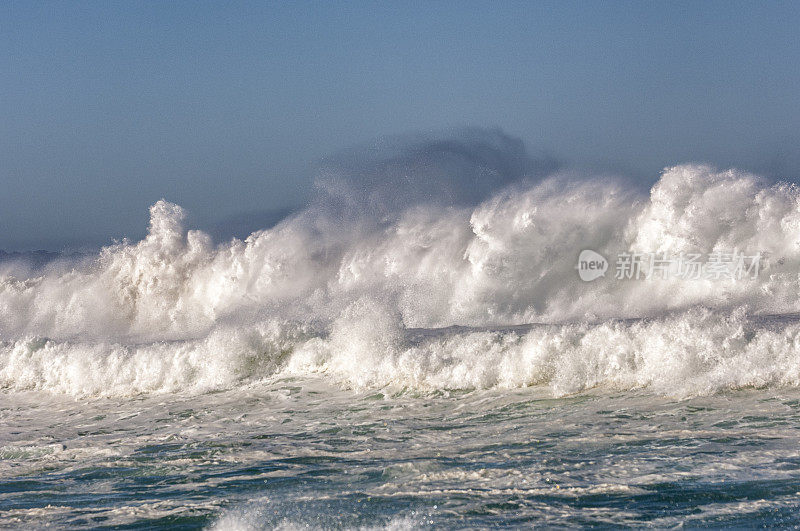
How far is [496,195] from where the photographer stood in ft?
57.7

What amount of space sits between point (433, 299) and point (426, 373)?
22.2 ft

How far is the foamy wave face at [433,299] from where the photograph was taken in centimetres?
979

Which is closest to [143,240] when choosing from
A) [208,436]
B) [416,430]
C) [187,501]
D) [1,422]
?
[1,422]

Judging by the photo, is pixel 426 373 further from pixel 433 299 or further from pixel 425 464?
pixel 433 299

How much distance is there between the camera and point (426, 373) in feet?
34.5

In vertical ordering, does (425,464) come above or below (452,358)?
below

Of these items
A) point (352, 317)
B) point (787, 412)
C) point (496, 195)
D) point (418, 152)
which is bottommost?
point (787, 412)

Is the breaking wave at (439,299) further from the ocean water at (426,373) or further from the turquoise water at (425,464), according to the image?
the turquoise water at (425,464)

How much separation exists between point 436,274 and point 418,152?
700 cm

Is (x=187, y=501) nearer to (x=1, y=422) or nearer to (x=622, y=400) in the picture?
(x=622, y=400)

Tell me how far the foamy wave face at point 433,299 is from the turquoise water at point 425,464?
76 cm

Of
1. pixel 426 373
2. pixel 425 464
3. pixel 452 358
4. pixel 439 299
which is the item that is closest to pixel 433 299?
pixel 439 299

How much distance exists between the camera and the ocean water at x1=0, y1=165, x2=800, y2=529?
538cm

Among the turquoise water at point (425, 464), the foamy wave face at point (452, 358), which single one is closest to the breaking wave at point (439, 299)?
the foamy wave face at point (452, 358)
